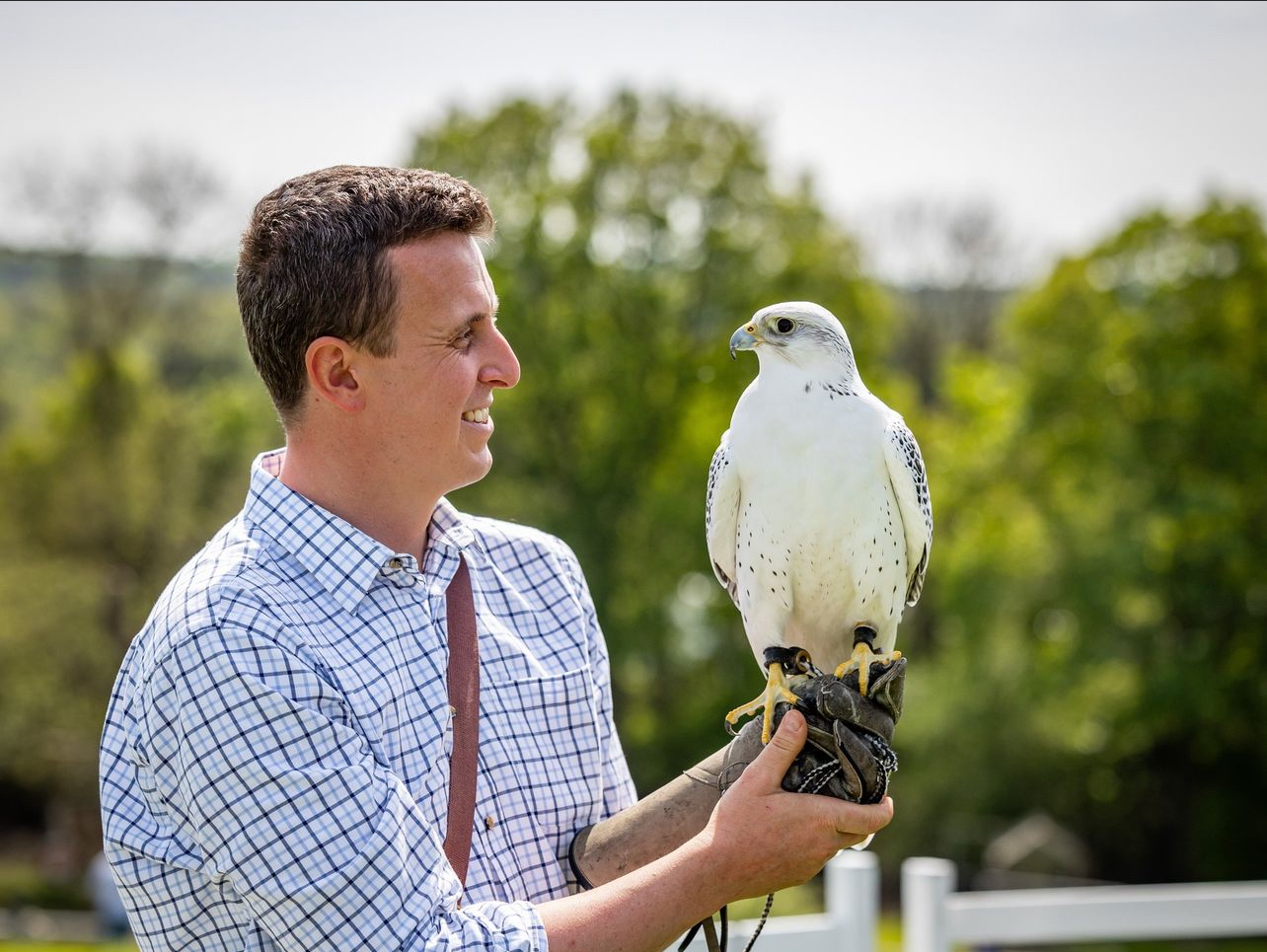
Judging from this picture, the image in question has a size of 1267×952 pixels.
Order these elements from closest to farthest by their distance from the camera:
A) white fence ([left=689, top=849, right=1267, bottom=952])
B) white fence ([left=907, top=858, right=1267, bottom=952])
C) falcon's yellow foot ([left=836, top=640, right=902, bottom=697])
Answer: falcon's yellow foot ([left=836, top=640, right=902, bottom=697]) → white fence ([left=689, top=849, right=1267, bottom=952]) → white fence ([left=907, top=858, right=1267, bottom=952])

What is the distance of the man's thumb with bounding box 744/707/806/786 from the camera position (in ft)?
7.46

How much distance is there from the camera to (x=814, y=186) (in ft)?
62.5

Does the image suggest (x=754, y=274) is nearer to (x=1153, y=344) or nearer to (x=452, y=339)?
(x=1153, y=344)

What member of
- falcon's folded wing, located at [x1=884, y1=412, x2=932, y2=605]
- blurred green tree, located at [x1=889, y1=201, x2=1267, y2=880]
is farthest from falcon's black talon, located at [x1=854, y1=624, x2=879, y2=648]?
blurred green tree, located at [x1=889, y1=201, x2=1267, y2=880]

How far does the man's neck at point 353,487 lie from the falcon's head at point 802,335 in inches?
32.2

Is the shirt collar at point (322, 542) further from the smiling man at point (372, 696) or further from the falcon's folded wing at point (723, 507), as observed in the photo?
the falcon's folded wing at point (723, 507)

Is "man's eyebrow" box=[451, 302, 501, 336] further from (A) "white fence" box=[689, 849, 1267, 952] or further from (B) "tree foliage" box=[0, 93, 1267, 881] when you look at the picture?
(B) "tree foliage" box=[0, 93, 1267, 881]

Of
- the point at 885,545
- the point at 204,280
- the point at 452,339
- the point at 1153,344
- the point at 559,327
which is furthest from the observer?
the point at 204,280

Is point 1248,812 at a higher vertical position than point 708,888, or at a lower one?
lower

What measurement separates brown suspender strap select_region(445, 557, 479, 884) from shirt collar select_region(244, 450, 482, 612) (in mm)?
163

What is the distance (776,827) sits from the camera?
2.23 m

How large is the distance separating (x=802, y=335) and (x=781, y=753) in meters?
0.96

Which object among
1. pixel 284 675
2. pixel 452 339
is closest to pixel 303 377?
pixel 452 339

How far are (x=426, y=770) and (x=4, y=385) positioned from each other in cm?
2575
